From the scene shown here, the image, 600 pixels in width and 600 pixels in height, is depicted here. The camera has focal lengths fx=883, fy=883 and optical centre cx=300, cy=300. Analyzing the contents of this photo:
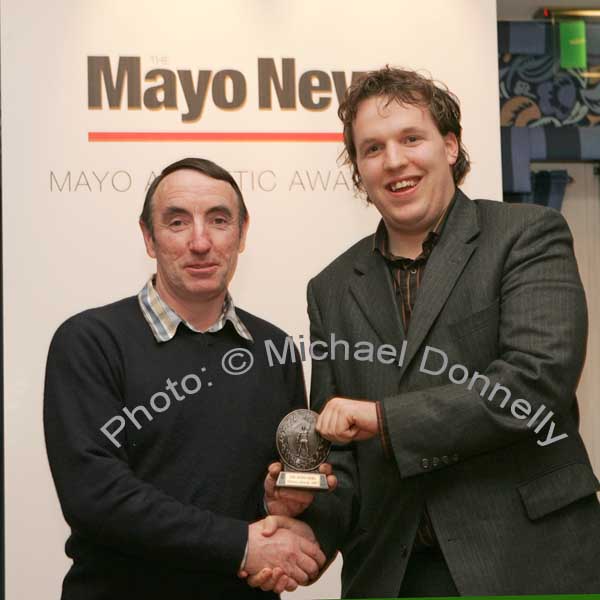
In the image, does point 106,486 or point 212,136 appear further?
point 212,136

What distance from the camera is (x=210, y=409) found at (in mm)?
2506

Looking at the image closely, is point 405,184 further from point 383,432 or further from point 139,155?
point 139,155

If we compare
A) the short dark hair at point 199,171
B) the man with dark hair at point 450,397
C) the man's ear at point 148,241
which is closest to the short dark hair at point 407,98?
the man with dark hair at point 450,397

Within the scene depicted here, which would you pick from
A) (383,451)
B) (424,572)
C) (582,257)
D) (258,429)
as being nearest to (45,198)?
(258,429)

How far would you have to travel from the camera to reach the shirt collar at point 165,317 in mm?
2518

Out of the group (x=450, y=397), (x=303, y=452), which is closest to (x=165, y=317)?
(x=303, y=452)

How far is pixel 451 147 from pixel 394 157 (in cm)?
21

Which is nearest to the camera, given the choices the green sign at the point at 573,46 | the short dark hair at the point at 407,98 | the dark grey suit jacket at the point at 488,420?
the dark grey suit jacket at the point at 488,420

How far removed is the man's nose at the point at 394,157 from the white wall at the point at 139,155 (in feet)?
→ 1.52

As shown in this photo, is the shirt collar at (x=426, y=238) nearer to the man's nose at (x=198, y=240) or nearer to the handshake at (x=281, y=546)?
the man's nose at (x=198, y=240)

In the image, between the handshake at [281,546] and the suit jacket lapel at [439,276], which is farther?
the handshake at [281,546]

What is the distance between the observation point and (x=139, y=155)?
2854mm

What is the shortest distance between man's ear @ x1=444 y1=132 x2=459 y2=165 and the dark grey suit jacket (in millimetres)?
204

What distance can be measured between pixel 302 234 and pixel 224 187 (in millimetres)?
348
